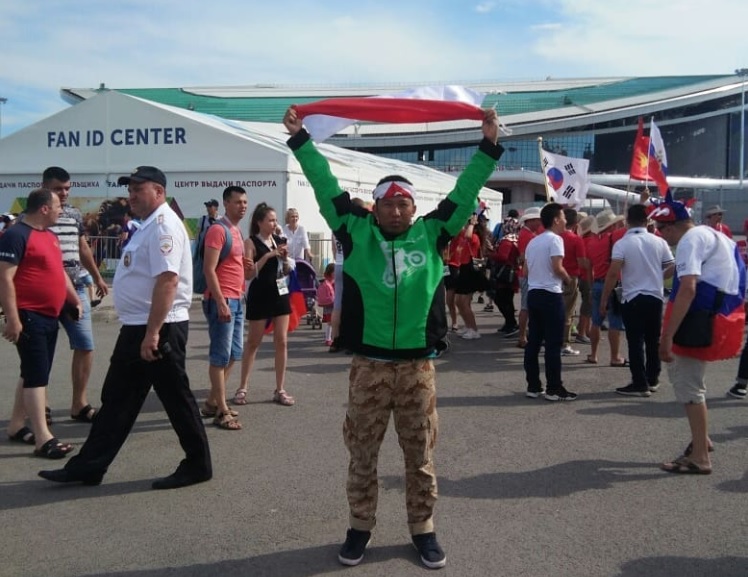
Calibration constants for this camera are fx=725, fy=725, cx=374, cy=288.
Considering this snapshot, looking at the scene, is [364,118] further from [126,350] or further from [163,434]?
[163,434]

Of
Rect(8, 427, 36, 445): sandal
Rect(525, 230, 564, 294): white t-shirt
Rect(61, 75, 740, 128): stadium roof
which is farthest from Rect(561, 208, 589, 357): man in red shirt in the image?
Rect(61, 75, 740, 128): stadium roof

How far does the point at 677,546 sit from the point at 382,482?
1.84 meters

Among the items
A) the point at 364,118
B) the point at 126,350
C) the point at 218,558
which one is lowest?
the point at 218,558

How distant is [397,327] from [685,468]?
105 inches

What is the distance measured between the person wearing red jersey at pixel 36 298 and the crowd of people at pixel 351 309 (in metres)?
0.01

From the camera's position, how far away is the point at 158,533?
404cm

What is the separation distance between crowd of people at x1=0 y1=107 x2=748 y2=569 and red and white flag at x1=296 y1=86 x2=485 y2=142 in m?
0.32

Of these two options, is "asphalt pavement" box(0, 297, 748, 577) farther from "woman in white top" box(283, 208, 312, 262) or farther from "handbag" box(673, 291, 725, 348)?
"woman in white top" box(283, 208, 312, 262)

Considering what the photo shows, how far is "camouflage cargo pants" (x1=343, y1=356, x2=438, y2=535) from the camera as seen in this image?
12.2 ft

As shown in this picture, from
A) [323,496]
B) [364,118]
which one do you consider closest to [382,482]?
[323,496]

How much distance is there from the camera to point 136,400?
4.75 m

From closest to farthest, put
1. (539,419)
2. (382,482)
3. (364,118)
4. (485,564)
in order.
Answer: (485,564) → (364,118) → (382,482) → (539,419)

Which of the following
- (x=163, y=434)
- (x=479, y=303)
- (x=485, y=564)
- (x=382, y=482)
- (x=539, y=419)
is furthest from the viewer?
(x=479, y=303)

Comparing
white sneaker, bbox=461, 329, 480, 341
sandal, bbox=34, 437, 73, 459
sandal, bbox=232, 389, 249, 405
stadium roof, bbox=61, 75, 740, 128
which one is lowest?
sandal, bbox=34, 437, 73, 459
